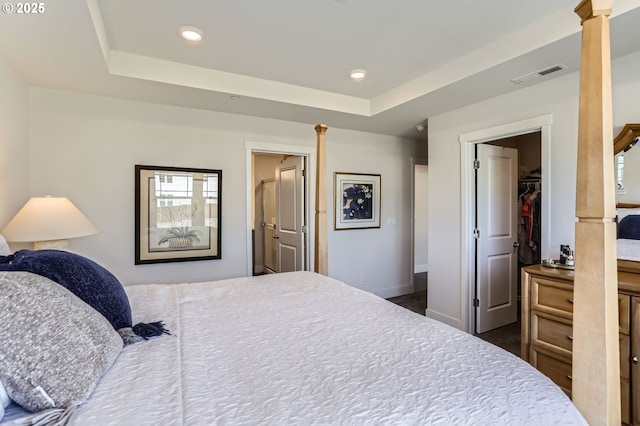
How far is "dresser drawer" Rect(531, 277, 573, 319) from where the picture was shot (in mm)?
2094

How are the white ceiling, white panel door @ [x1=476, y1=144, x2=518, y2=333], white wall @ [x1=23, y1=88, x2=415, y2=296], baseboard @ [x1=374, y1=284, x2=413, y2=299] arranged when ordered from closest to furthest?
the white ceiling
white wall @ [x1=23, y1=88, x2=415, y2=296]
white panel door @ [x1=476, y1=144, x2=518, y2=333]
baseboard @ [x1=374, y1=284, x2=413, y2=299]

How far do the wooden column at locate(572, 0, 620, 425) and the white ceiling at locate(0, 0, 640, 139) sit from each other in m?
1.20

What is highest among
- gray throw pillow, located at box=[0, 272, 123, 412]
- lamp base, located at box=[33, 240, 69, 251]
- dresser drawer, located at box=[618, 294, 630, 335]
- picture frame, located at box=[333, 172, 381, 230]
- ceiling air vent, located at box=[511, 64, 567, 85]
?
ceiling air vent, located at box=[511, 64, 567, 85]

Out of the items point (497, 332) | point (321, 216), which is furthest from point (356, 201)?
Answer: point (497, 332)

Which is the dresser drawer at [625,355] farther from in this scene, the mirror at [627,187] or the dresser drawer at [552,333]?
the mirror at [627,187]

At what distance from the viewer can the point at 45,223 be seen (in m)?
2.29

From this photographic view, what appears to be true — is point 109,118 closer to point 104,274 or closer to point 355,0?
point 104,274

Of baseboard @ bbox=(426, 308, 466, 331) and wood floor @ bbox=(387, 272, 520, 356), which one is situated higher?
baseboard @ bbox=(426, 308, 466, 331)

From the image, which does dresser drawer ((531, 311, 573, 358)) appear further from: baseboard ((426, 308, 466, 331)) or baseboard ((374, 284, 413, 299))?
baseboard ((374, 284, 413, 299))

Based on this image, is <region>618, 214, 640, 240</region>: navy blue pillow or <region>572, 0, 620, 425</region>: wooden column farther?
<region>618, 214, 640, 240</region>: navy blue pillow

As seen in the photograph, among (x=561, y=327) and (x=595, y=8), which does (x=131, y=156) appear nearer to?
(x=595, y=8)

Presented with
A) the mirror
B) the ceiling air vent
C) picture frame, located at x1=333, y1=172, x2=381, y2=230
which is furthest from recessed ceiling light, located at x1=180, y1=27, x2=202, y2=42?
the mirror

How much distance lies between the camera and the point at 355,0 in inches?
76.7

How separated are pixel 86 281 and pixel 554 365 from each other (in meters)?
2.70
